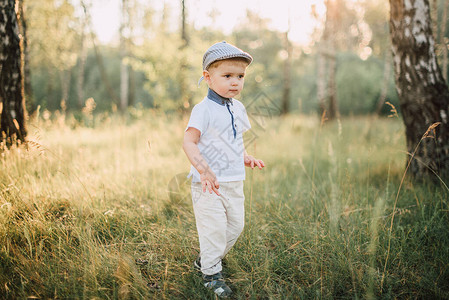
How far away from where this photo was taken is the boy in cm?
181

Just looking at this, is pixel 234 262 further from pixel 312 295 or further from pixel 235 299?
pixel 312 295

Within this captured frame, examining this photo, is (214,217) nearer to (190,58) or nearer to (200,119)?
(200,119)

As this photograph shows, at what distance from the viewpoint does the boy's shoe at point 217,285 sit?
1.85 metres

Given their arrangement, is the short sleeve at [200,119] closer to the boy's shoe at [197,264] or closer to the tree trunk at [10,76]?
the boy's shoe at [197,264]

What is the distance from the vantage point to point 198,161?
1696 mm

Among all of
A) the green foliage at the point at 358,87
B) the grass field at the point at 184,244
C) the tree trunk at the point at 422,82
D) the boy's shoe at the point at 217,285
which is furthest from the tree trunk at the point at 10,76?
the green foliage at the point at 358,87

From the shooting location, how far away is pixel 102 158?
14.1 ft

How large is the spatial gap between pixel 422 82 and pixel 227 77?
2816mm

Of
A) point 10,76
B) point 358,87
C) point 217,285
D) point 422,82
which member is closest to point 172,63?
point 10,76

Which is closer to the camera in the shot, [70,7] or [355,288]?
[355,288]

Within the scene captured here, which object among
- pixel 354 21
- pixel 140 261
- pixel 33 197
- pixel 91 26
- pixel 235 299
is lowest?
pixel 235 299

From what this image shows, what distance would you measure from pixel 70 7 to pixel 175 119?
10412 millimetres

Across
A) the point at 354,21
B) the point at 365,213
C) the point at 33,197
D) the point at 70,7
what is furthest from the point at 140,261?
the point at 354,21

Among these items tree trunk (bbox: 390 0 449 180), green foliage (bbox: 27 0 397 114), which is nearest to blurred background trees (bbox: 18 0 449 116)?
green foliage (bbox: 27 0 397 114)
